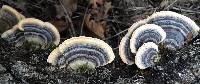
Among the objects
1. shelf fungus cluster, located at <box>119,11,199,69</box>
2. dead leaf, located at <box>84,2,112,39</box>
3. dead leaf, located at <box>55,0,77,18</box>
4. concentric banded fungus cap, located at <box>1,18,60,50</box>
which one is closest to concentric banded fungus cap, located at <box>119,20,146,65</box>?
shelf fungus cluster, located at <box>119,11,199,69</box>

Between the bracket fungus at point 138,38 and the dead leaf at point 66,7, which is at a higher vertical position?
the dead leaf at point 66,7

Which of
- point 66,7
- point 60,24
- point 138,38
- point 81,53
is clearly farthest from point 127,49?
point 66,7

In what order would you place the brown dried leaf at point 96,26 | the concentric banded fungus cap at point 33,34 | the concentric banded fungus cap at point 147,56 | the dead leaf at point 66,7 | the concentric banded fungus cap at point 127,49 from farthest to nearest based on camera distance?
the dead leaf at point 66,7 → the brown dried leaf at point 96,26 → the concentric banded fungus cap at point 33,34 → the concentric banded fungus cap at point 127,49 → the concentric banded fungus cap at point 147,56

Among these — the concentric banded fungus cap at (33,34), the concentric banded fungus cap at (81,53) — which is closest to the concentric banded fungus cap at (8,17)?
the concentric banded fungus cap at (33,34)

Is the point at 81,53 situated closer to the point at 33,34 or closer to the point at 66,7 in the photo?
the point at 33,34

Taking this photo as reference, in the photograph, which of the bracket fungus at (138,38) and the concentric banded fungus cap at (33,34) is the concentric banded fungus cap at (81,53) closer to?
the bracket fungus at (138,38)

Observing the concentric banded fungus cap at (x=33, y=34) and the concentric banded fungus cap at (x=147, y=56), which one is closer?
the concentric banded fungus cap at (x=147, y=56)

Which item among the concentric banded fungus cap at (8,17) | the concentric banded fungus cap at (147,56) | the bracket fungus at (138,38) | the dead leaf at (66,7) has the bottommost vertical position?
the concentric banded fungus cap at (147,56)
